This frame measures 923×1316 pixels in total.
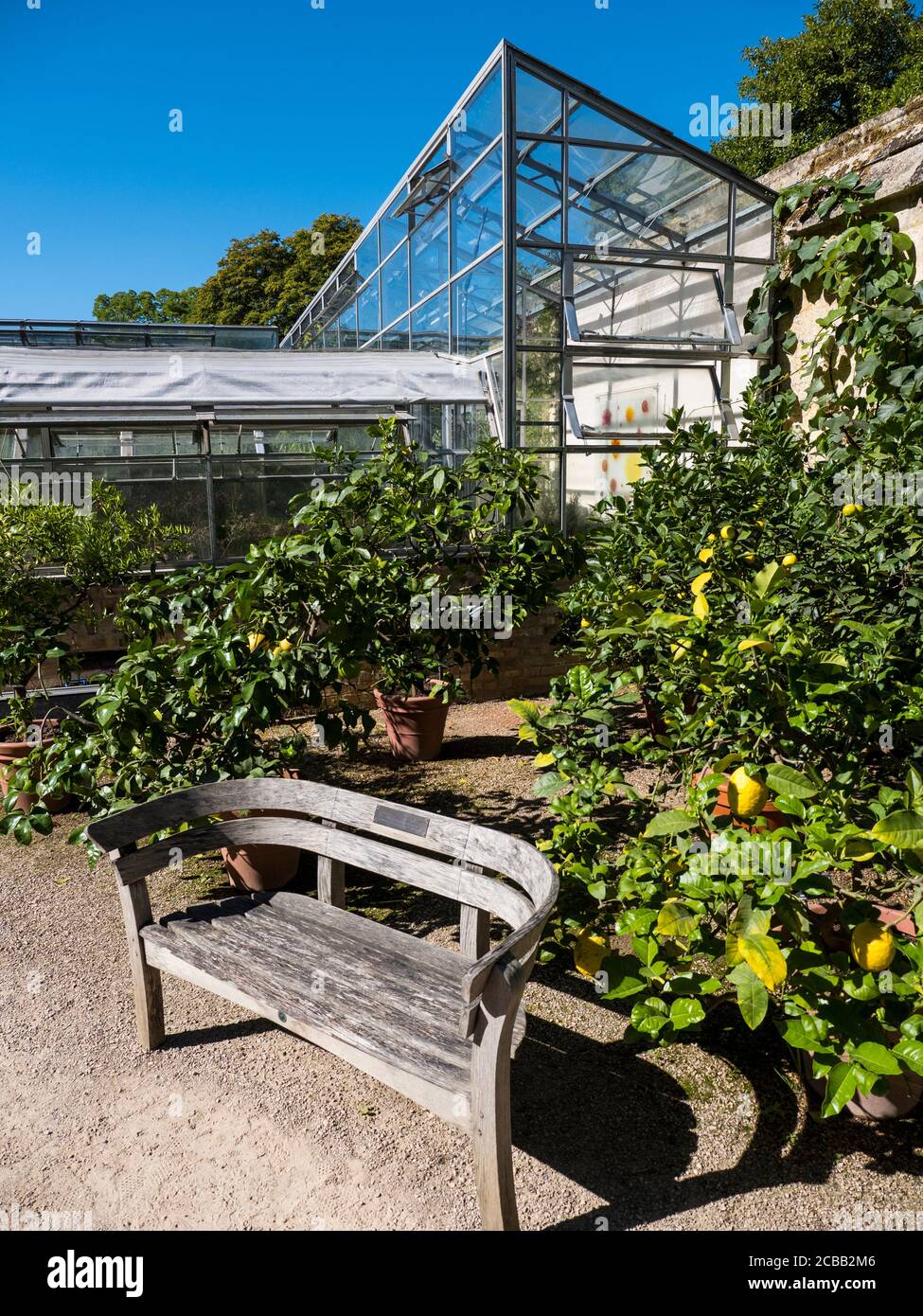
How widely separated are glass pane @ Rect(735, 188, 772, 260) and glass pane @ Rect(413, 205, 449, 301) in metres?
2.58

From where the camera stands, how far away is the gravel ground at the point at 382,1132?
2082 millimetres

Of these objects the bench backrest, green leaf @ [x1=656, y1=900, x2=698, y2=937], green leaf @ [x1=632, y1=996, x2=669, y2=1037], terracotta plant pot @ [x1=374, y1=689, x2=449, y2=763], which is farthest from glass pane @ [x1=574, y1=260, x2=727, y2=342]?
green leaf @ [x1=632, y1=996, x2=669, y2=1037]

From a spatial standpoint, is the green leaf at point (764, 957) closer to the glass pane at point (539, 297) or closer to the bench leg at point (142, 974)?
the bench leg at point (142, 974)

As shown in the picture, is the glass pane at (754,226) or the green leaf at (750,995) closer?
the green leaf at (750,995)

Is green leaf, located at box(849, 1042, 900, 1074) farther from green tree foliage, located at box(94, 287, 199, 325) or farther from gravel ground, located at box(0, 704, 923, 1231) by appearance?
green tree foliage, located at box(94, 287, 199, 325)

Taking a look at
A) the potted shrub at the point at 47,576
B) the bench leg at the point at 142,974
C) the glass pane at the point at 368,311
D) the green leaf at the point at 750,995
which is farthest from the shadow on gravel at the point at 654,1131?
the glass pane at the point at 368,311

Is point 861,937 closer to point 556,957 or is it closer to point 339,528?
point 556,957

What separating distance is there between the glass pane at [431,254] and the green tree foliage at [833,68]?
1324 cm

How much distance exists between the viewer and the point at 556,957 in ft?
10.7

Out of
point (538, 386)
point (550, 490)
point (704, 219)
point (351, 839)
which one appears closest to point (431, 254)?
point (538, 386)

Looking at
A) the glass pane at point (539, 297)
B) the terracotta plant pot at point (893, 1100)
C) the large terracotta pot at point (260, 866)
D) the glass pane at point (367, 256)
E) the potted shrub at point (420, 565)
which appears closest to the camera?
the terracotta plant pot at point (893, 1100)

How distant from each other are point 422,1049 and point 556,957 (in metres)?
1.32

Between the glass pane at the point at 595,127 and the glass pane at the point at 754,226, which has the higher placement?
the glass pane at the point at 595,127

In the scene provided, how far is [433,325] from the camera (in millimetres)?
9102
